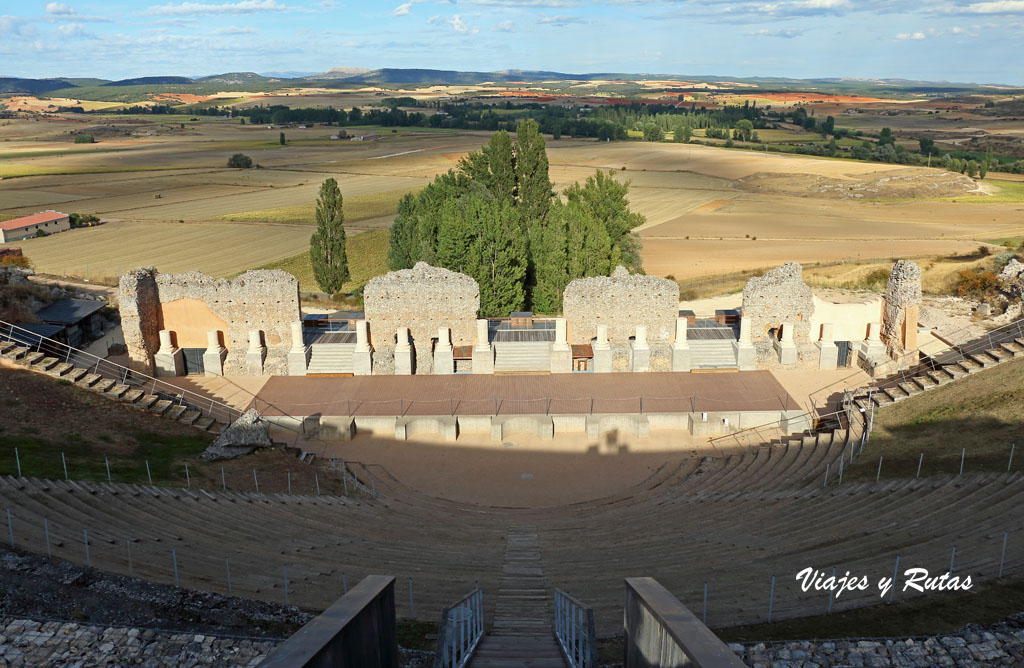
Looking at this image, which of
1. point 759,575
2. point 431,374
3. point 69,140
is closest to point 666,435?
point 431,374

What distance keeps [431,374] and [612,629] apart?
2173cm

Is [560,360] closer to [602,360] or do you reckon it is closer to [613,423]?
[602,360]

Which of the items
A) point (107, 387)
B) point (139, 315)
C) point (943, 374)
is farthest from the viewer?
point (139, 315)

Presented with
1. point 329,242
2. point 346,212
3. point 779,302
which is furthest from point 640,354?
point 346,212

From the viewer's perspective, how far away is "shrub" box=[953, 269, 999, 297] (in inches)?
1732

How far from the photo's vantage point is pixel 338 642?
8.95m

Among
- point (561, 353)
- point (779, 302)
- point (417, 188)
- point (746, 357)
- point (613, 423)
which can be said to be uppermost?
point (779, 302)

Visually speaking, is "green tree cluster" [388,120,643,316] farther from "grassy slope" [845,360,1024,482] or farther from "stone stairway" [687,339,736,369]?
"grassy slope" [845,360,1024,482]

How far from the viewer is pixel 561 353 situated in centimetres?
3500

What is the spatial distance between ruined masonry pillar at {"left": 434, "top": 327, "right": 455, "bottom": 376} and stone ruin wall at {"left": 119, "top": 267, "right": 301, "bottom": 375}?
640cm

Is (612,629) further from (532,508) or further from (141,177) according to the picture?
(141,177)

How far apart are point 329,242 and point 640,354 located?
24.1m

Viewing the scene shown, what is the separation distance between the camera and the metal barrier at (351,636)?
8234mm

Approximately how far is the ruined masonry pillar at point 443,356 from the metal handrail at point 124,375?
847 centimetres
